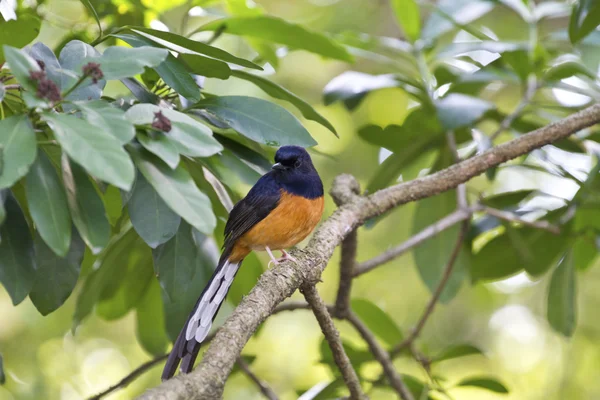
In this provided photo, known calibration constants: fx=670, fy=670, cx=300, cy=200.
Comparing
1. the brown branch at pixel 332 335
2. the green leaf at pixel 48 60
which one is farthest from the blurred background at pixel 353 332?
the green leaf at pixel 48 60

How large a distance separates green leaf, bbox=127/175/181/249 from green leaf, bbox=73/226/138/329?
107 centimetres

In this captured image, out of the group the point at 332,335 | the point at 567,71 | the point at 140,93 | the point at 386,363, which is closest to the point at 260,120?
the point at 140,93

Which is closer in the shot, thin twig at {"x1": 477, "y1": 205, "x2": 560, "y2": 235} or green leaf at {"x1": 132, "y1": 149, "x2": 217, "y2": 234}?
green leaf at {"x1": 132, "y1": 149, "x2": 217, "y2": 234}

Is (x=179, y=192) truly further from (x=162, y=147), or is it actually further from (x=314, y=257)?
(x=314, y=257)

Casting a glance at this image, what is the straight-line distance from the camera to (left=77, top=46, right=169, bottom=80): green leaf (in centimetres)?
155

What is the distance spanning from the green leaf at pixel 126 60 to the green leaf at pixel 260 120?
56 centimetres

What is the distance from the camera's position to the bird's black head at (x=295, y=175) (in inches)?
116

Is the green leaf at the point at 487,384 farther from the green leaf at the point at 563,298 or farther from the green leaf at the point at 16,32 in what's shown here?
the green leaf at the point at 16,32

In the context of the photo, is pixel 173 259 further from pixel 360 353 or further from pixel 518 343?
pixel 518 343

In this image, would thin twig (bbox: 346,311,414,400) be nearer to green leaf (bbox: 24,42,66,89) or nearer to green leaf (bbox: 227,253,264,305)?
green leaf (bbox: 227,253,264,305)

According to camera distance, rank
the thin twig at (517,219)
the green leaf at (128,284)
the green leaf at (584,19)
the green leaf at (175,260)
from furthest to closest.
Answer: the thin twig at (517,219) → the green leaf at (584,19) → the green leaf at (128,284) → the green leaf at (175,260)

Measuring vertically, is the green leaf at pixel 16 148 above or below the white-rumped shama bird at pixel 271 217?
above

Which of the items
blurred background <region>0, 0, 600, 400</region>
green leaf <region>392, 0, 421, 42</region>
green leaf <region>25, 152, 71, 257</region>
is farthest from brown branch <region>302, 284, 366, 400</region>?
blurred background <region>0, 0, 600, 400</region>

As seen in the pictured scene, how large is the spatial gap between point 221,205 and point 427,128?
1.65m
